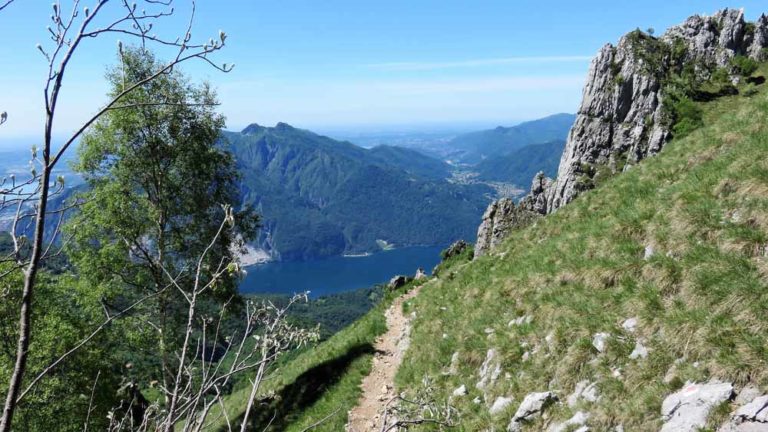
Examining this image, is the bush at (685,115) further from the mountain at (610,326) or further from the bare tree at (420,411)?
the bare tree at (420,411)

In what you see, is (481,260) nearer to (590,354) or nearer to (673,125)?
(590,354)

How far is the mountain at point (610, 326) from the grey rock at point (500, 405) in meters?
0.06

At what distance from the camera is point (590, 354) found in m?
9.37

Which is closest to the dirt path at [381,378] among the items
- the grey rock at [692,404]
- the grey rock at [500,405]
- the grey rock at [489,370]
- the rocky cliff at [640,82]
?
the grey rock at [489,370]

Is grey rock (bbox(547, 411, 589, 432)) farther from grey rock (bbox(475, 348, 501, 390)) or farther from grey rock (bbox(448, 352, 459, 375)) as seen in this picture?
grey rock (bbox(448, 352, 459, 375))

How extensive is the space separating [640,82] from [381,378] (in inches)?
2062

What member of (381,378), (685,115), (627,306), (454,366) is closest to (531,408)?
(627,306)

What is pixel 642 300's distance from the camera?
371 inches

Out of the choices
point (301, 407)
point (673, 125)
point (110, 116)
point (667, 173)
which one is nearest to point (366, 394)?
point (301, 407)

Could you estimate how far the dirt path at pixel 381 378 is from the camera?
14.4 metres

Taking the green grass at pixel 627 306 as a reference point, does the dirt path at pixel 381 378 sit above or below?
below

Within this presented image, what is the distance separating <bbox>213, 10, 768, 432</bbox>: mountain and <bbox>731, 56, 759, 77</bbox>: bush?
42.3 meters

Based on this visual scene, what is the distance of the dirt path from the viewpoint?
47.4ft

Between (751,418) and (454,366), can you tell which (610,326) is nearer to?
(751,418)
